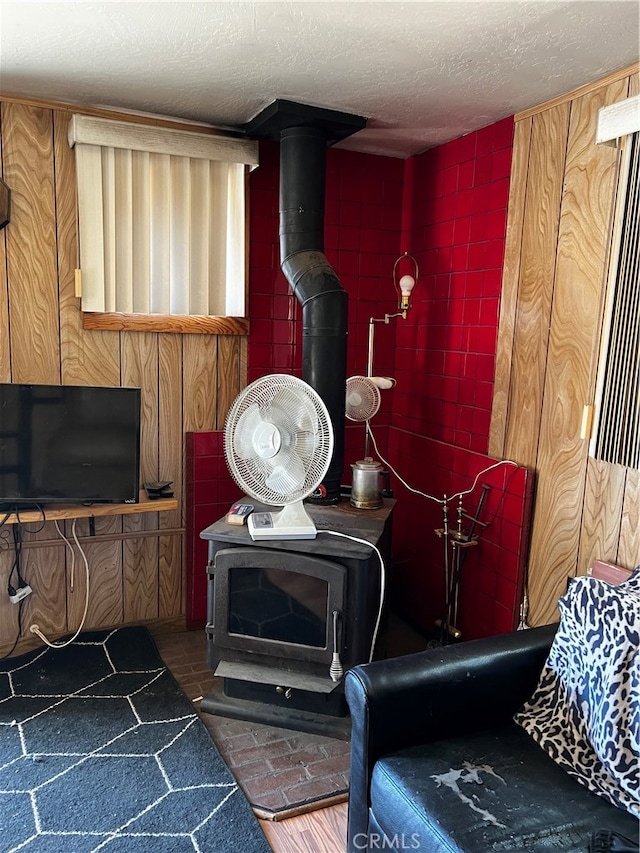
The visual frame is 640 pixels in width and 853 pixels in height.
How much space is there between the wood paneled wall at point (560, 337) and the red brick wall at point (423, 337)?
9 centimetres

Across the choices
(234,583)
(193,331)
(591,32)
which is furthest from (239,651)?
(591,32)

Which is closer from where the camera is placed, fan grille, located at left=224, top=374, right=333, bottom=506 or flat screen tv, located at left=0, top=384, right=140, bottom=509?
fan grille, located at left=224, top=374, right=333, bottom=506

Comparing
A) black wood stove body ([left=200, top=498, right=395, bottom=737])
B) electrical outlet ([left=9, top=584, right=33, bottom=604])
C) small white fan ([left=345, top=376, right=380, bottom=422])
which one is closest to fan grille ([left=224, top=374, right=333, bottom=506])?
black wood stove body ([left=200, top=498, right=395, bottom=737])

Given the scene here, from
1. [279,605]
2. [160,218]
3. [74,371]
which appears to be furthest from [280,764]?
[160,218]

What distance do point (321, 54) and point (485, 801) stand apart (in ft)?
7.01

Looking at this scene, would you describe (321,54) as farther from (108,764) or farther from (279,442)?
(108,764)

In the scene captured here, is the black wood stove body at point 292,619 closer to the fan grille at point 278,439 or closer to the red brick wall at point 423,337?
the fan grille at point 278,439

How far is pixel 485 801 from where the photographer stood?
4.62 ft

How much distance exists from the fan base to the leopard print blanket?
90 centimetres

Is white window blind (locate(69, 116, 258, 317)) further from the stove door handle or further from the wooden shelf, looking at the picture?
the stove door handle

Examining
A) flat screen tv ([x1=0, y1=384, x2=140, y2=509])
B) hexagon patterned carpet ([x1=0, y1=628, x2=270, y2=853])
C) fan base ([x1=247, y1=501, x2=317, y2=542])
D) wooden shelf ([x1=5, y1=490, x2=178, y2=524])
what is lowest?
hexagon patterned carpet ([x1=0, y1=628, x2=270, y2=853])

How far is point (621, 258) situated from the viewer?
1.94m

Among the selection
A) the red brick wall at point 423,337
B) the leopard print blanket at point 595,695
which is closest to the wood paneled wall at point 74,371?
the red brick wall at point 423,337

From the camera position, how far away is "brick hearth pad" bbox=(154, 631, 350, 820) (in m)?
1.94
